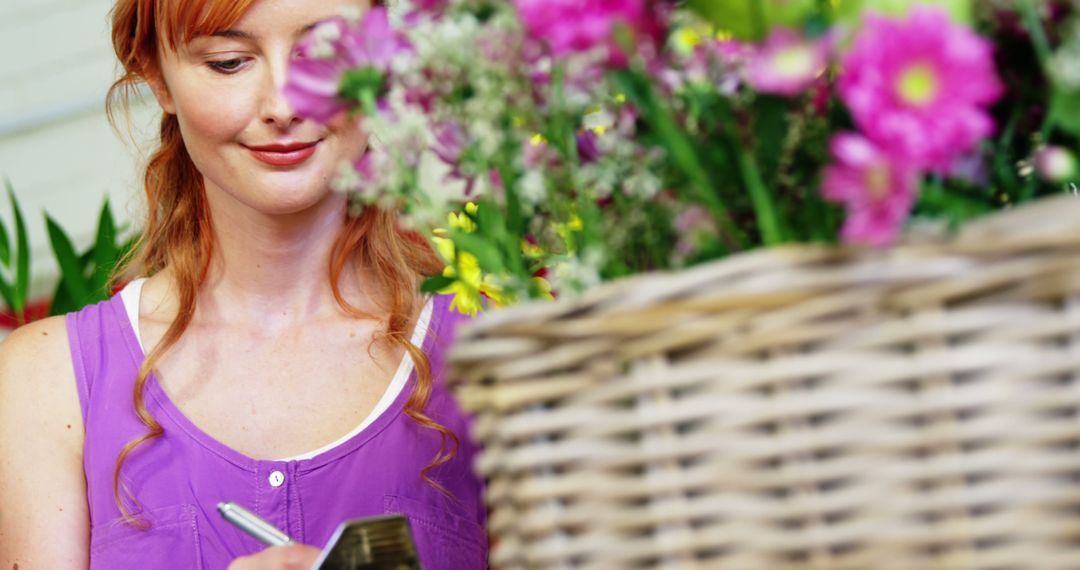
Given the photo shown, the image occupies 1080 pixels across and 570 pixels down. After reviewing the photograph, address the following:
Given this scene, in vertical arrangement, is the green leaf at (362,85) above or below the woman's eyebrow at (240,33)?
below

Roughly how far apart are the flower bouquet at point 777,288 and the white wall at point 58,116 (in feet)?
9.13

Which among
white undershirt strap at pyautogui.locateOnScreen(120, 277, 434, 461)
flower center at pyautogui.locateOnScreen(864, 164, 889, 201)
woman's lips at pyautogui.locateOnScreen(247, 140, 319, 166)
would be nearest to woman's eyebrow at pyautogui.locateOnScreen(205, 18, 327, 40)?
woman's lips at pyautogui.locateOnScreen(247, 140, 319, 166)

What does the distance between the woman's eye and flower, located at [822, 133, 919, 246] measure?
87cm

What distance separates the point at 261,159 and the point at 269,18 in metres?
0.14

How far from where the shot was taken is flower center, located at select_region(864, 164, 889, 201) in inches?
18.9

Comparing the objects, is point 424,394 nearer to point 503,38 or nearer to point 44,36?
point 503,38

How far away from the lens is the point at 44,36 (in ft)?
10.5

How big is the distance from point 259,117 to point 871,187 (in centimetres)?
85

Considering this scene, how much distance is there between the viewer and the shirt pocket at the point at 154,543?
130 centimetres

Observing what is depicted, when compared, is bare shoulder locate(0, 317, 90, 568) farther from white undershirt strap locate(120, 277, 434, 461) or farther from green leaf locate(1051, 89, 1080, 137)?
green leaf locate(1051, 89, 1080, 137)

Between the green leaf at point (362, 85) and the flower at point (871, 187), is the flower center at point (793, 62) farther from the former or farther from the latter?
the green leaf at point (362, 85)

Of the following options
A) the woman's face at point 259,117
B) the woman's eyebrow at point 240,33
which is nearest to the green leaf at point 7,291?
the woman's face at point 259,117

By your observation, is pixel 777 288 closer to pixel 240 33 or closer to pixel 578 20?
pixel 578 20

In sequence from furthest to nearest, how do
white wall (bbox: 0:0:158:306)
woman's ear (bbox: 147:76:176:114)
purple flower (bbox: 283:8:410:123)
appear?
white wall (bbox: 0:0:158:306), woman's ear (bbox: 147:76:176:114), purple flower (bbox: 283:8:410:123)
